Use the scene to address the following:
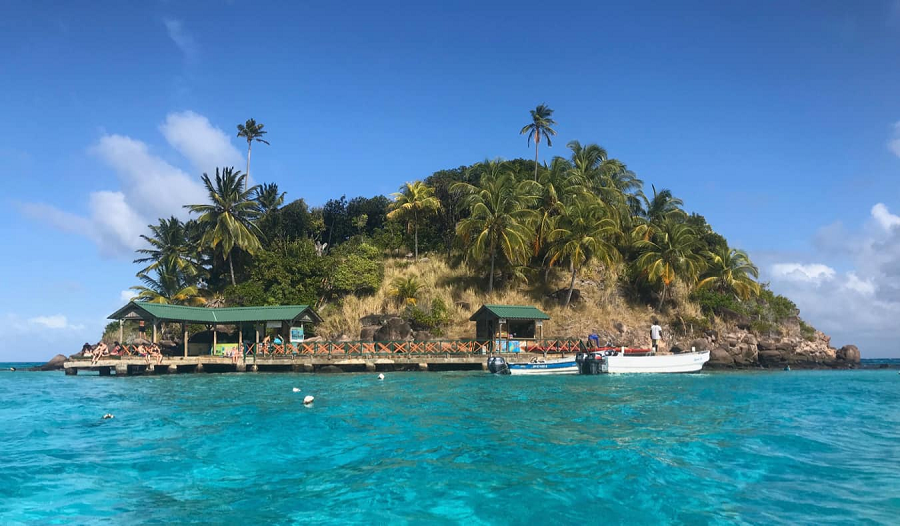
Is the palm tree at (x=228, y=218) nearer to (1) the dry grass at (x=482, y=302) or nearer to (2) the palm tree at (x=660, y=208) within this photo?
(1) the dry grass at (x=482, y=302)

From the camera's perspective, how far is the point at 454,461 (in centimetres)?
1029

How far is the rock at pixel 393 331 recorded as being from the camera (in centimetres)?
3775

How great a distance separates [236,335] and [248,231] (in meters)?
11.3

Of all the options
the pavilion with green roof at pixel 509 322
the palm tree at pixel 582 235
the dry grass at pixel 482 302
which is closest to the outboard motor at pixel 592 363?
the pavilion with green roof at pixel 509 322

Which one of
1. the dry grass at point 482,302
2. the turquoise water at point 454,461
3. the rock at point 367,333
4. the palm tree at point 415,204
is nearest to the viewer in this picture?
the turquoise water at point 454,461

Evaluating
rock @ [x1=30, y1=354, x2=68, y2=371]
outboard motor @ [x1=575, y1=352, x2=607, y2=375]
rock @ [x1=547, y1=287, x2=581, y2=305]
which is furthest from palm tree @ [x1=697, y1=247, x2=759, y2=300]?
rock @ [x1=30, y1=354, x2=68, y2=371]

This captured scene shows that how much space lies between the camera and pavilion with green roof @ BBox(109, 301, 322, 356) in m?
33.7

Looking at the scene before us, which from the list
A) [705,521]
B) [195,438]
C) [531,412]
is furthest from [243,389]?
[705,521]

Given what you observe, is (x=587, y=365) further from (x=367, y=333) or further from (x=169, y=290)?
(x=169, y=290)

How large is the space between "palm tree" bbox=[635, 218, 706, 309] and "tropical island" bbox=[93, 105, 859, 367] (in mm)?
103

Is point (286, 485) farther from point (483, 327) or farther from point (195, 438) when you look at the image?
point (483, 327)

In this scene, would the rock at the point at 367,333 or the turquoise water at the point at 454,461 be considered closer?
the turquoise water at the point at 454,461

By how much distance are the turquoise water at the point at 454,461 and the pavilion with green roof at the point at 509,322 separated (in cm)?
1586

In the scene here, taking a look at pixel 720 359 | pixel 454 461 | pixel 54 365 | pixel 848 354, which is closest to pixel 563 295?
pixel 720 359
